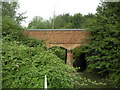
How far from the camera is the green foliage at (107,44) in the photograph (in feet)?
30.5

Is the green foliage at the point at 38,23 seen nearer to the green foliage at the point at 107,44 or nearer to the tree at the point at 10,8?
the tree at the point at 10,8

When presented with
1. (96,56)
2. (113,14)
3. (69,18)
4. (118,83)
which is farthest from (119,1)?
(69,18)

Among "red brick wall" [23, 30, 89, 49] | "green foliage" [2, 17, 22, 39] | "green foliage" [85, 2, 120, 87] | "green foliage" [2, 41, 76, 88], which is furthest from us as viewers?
"red brick wall" [23, 30, 89, 49]

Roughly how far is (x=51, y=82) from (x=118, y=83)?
6.94m

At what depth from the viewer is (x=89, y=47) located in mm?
11258

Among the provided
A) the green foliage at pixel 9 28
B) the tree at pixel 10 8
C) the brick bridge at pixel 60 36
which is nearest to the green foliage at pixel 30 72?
the green foliage at pixel 9 28

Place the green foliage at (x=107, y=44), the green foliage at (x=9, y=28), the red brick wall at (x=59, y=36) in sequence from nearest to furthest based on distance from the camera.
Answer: the green foliage at (x=107, y=44)
the green foliage at (x=9, y=28)
the red brick wall at (x=59, y=36)

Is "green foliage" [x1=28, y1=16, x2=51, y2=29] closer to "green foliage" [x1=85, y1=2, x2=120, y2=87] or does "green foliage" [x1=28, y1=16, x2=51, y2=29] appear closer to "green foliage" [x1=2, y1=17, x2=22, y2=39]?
"green foliage" [x1=2, y1=17, x2=22, y2=39]

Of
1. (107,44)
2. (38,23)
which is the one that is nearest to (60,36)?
(107,44)

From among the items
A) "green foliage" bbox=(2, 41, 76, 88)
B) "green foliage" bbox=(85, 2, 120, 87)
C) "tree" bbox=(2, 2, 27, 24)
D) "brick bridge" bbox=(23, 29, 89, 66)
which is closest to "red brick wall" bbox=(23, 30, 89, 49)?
"brick bridge" bbox=(23, 29, 89, 66)

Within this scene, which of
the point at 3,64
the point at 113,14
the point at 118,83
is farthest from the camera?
the point at 113,14

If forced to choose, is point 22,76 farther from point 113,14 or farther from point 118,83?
point 113,14

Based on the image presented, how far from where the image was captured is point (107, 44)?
1004 cm

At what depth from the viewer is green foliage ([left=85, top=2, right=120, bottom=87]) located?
9297mm
